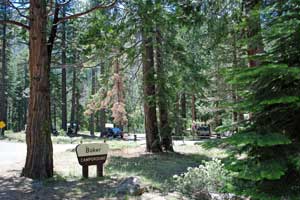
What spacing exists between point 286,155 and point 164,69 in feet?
33.7

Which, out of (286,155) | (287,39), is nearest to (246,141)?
(286,155)

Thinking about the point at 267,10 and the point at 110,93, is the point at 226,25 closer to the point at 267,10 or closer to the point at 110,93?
the point at 267,10

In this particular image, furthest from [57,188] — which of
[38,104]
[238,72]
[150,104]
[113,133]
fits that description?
[113,133]

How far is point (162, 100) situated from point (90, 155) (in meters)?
4.59

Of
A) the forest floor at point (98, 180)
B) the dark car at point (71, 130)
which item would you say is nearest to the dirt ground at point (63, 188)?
the forest floor at point (98, 180)

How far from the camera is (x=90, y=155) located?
29.0 feet

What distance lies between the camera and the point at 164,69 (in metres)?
13.1

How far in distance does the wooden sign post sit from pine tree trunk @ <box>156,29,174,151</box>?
12.7ft

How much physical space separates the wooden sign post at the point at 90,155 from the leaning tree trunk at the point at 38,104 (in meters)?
0.85

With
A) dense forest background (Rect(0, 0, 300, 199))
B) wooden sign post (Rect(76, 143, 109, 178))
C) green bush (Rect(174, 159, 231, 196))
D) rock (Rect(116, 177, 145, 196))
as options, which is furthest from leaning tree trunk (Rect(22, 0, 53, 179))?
green bush (Rect(174, 159, 231, 196))

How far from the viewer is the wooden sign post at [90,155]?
870 centimetres

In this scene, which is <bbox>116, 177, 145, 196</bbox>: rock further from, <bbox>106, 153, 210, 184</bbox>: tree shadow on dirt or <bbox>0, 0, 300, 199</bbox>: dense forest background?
<bbox>0, 0, 300, 199</bbox>: dense forest background

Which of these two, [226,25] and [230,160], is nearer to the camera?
[230,160]

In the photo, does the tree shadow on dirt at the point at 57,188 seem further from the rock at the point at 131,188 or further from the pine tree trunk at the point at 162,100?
the pine tree trunk at the point at 162,100
